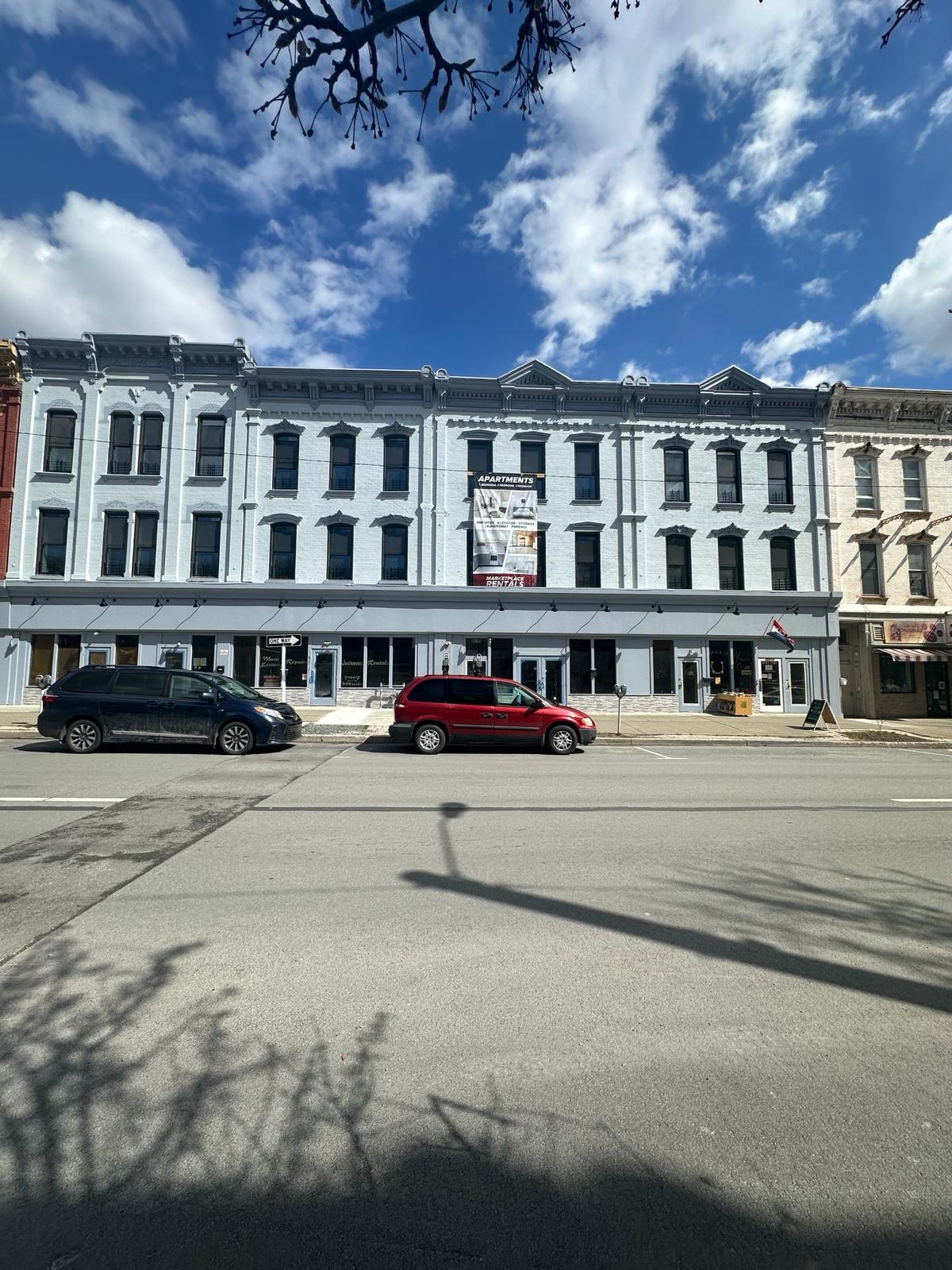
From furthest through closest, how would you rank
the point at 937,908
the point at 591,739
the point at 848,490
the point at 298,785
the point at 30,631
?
the point at 848,490
the point at 30,631
the point at 591,739
the point at 298,785
the point at 937,908

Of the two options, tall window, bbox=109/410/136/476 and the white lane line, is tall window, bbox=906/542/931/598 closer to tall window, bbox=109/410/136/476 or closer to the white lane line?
the white lane line

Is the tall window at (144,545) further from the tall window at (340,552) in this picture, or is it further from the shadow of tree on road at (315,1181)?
the shadow of tree on road at (315,1181)

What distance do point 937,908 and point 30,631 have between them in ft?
84.8

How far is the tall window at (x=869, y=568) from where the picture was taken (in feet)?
77.9

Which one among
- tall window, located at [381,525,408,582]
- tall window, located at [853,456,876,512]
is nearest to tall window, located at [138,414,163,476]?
tall window, located at [381,525,408,582]

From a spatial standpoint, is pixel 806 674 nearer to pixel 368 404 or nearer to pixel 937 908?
pixel 368 404

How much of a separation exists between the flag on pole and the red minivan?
12082 millimetres

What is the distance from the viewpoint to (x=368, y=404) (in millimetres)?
23484

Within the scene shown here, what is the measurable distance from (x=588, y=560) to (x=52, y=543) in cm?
1919

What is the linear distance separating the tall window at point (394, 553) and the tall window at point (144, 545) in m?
8.13

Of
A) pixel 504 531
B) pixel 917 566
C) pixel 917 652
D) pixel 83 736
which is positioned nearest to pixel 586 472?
pixel 504 531

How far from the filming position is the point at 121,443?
908 inches

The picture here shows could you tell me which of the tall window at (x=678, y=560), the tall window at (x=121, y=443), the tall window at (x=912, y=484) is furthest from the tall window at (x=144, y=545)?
the tall window at (x=912, y=484)

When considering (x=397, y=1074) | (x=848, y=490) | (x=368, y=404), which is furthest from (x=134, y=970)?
(x=848, y=490)
